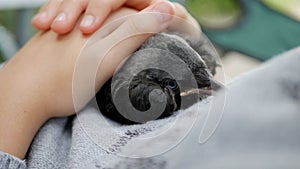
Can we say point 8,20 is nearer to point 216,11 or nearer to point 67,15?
point 216,11

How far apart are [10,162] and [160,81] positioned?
177 mm

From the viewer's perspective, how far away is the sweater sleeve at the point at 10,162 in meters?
0.51

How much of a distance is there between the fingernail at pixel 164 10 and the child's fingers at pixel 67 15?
10cm

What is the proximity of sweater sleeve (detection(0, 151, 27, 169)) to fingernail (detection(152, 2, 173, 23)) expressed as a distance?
217mm

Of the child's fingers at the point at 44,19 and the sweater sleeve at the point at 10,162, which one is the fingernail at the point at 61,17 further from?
the sweater sleeve at the point at 10,162

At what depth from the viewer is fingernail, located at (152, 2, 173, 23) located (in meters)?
0.56

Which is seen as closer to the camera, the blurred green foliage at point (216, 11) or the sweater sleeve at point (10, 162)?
the sweater sleeve at point (10, 162)

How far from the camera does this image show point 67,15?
1.97 feet

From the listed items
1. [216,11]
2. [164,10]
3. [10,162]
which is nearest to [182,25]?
[164,10]

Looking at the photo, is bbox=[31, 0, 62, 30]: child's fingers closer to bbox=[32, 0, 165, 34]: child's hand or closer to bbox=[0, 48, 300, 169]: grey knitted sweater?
bbox=[32, 0, 165, 34]: child's hand

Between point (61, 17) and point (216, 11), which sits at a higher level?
point (61, 17)

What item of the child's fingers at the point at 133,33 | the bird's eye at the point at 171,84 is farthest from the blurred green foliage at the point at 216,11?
the bird's eye at the point at 171,84

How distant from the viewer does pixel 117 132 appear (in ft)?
1.56

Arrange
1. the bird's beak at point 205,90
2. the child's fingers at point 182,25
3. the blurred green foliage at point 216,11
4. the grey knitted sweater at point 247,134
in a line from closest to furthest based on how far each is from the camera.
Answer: the grey knitted sweater at point 247,134 < the bird's beak at point 205,90 < the child's fingers at point 182,25 < the blurred green foliage at point 216,11
